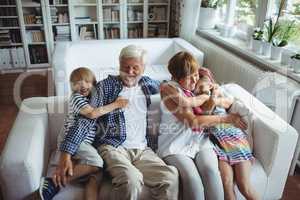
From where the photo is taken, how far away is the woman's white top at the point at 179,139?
1.49m

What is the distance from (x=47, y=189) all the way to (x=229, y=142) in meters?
0.92

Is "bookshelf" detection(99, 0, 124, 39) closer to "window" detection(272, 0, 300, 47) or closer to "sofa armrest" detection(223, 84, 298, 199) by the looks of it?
"window" detection(272, 0, 300, 47)

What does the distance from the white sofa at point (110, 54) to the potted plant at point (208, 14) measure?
0.53 metres

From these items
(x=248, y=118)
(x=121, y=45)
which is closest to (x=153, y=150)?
(x=248, y=118)

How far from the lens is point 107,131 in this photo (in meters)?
1.52

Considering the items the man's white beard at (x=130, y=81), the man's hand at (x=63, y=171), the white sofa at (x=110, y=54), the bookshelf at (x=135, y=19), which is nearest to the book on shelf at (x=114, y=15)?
the bookshelf at (x=135, y=19)

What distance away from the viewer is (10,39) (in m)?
4.07

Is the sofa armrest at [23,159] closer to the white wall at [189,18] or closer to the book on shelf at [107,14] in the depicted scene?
the white wall at [189,18]

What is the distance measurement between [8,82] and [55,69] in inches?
74.4

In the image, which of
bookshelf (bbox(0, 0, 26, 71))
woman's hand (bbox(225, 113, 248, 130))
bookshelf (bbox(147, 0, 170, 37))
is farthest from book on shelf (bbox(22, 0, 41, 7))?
woman's hand (bbox(225, 113, 248, 130))

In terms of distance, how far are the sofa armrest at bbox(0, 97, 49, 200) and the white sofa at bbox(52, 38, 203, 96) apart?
1.21 meters

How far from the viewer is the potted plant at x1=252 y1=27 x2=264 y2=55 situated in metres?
2.57

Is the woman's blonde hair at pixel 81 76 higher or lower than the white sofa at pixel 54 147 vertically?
higher

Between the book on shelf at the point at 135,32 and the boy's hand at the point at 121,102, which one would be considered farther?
the book on shelf at the point at 135,32
